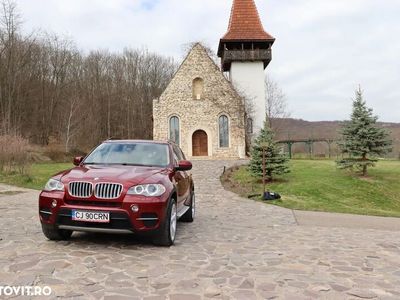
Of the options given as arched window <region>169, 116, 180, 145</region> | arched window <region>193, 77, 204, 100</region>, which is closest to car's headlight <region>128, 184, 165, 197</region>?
arched window <region>169, 116, 180, 145</region>

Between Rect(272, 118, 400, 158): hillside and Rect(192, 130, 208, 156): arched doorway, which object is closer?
Rect(192, 130, 208, 156): arched doorway

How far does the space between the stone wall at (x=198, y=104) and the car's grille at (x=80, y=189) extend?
2956 centimetres

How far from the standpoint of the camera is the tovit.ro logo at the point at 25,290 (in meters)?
4.21

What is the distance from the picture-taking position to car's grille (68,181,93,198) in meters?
5.93

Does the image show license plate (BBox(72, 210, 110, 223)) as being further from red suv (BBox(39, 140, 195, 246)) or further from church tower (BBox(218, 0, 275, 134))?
church tower (BBox(218, 0, 275, 134))

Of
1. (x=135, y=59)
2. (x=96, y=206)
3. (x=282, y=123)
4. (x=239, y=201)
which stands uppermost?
(x=135, y=59)

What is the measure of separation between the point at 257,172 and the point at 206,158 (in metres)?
16.3

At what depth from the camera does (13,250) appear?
598cm

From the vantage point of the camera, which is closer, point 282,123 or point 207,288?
point 207,288

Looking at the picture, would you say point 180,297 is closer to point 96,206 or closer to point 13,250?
point 96,206

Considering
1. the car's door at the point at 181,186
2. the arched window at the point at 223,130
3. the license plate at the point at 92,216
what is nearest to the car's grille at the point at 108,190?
the license plate at the point at 92,216

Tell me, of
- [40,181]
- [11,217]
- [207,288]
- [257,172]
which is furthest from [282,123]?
[207,288]

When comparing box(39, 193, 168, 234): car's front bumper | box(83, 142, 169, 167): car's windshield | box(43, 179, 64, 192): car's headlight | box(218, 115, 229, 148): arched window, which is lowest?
box(39, 193, 168, 234): car's front bumper

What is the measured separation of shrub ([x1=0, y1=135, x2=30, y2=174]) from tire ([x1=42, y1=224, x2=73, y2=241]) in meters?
15.2
